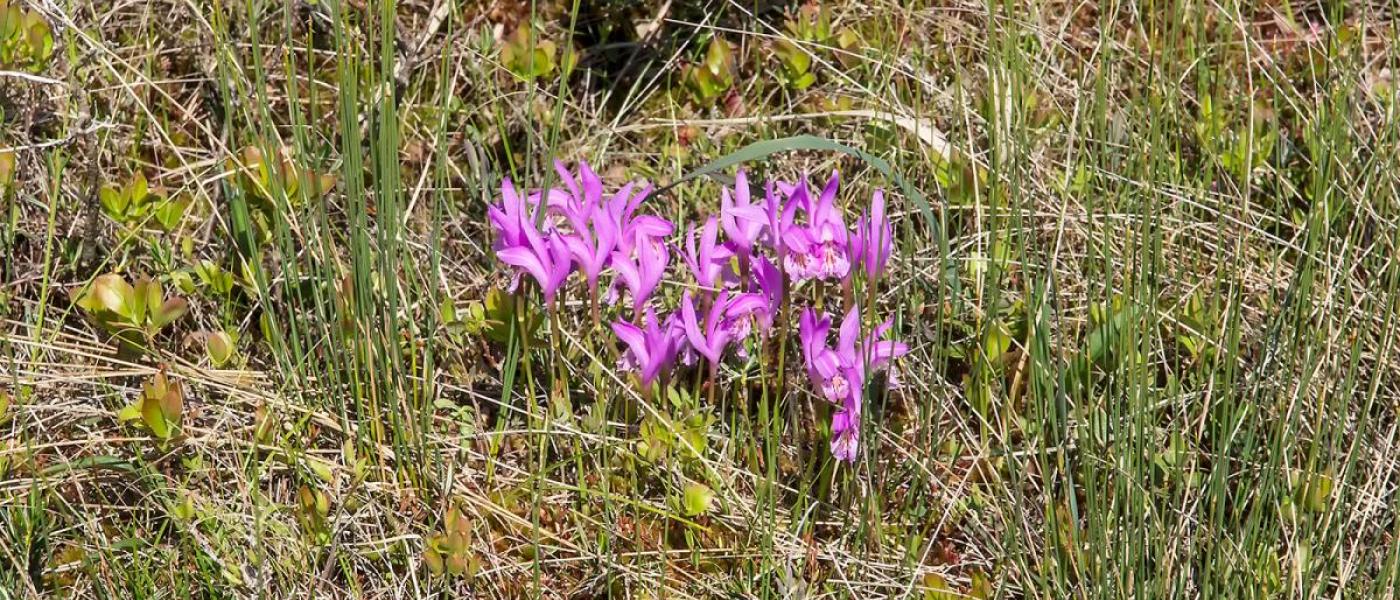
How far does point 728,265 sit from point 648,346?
17cm

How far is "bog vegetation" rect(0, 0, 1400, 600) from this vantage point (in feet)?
6.07

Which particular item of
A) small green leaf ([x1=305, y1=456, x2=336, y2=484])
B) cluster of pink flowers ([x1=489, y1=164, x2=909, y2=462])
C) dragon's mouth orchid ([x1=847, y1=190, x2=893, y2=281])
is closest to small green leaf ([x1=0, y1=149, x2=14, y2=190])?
small green leaf ([x1=305, y1=456, x2=336, y2=484])

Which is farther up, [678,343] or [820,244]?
[820,244]

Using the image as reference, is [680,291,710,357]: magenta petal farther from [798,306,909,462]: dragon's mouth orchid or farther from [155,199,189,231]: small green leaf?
[155,199,189,231]: small green leaf

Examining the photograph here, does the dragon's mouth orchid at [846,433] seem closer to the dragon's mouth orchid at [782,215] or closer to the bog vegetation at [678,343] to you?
the bog vegetation at [678,343]

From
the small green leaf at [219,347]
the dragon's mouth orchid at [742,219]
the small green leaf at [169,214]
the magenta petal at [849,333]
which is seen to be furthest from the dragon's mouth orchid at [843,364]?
the small green leaf at [169,214]

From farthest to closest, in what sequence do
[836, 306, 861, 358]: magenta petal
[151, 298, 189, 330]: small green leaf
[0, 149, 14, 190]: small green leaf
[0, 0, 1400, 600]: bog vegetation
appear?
[0, 149, 14, 190]: small green leaf
[151, 298, 189, 330]: small green leaf
[836, 306, 861, 358]: magenta petal
[0, 0, 1400, 600]: bog vegetation

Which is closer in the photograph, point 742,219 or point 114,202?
point 742,219

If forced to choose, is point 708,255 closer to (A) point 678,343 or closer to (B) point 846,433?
(A) point 678,343

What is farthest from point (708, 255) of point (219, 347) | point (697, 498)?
point (219, 347)

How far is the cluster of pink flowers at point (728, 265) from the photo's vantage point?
77.0 inches

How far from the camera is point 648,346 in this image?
2045 millimetres

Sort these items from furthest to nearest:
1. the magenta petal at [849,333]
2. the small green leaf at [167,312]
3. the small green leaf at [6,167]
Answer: the small green leaf at [6,167]
the small green leaf at [167,312]
the magenta petal at [849,333]

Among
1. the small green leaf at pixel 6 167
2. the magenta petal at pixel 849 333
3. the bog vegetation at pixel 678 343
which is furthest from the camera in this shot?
the small green leaf at pixel 6 167
